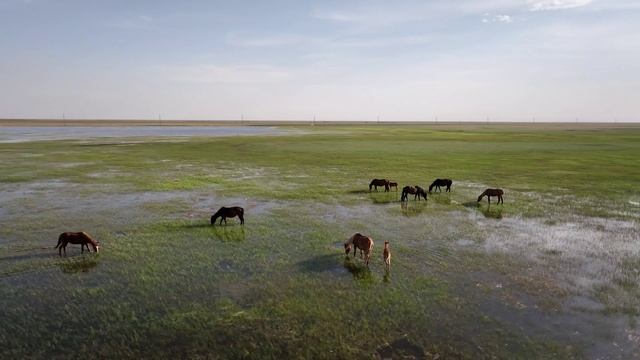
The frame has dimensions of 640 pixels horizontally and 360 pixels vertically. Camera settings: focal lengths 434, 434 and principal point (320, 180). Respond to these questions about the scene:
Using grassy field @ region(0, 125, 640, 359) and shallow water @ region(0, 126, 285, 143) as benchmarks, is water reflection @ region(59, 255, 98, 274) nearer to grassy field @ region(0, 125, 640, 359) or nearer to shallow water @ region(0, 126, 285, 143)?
grassy field @ region(0, 125, 640, 359)

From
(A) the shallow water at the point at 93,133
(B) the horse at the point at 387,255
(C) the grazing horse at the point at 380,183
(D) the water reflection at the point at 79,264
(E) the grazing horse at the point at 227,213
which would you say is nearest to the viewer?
(D) the water reflection at the point at 79,264

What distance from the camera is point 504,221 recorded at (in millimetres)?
20172

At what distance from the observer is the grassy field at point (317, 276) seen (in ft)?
31.4

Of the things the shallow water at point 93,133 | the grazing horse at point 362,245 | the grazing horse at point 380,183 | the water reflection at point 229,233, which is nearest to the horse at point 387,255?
the grazing horse at point 362,245

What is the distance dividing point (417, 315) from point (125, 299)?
25.0 feet

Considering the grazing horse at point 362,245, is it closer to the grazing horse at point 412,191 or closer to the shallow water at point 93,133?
the grazing horse at point 412,191

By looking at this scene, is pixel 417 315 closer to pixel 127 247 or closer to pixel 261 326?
pixel 261 326

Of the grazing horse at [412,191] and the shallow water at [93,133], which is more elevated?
the shallow water at [93,133]

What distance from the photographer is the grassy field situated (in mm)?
9570

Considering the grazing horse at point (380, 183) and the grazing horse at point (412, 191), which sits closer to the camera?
the grazing horse at point (412, 191)

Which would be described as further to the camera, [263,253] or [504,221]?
[504,221]

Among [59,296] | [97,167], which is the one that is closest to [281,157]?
[97,167]

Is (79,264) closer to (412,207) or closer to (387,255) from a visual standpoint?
(387,255)

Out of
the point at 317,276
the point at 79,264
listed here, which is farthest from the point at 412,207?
the point at 79,264
